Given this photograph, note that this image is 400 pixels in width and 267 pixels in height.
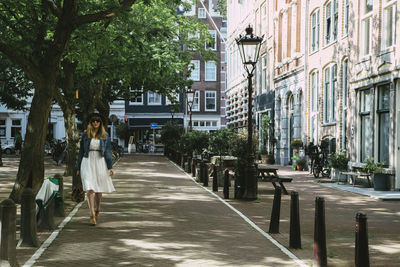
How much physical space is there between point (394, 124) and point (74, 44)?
936cm

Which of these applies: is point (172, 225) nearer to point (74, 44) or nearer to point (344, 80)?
point (74, 44)

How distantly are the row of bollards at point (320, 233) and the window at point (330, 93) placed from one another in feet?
54.5

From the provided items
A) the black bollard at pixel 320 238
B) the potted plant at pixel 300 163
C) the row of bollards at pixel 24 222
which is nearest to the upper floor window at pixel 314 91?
the potted plant at pixel 300 163

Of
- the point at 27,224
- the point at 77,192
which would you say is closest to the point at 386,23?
the point at 77,192

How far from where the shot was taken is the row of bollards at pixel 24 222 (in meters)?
6.15

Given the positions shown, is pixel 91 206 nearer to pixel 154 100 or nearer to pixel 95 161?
pixel 95 161

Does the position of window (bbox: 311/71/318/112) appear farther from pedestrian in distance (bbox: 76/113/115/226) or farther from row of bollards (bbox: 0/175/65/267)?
pedestrian in distance (bbox: 76/113/115/226)

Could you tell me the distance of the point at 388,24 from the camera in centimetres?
1881

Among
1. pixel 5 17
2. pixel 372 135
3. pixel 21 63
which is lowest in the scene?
pixel 372 135

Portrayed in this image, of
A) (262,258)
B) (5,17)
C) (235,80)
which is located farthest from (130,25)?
(235,80)

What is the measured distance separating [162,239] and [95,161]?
2181mm

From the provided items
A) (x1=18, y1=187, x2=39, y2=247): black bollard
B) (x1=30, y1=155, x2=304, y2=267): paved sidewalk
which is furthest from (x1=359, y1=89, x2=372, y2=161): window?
(x1=18, y1=187, x2=39, y2=247): black bollard

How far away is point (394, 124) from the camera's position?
691 inches

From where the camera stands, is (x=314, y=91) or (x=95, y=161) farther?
(x=314, y=91)
